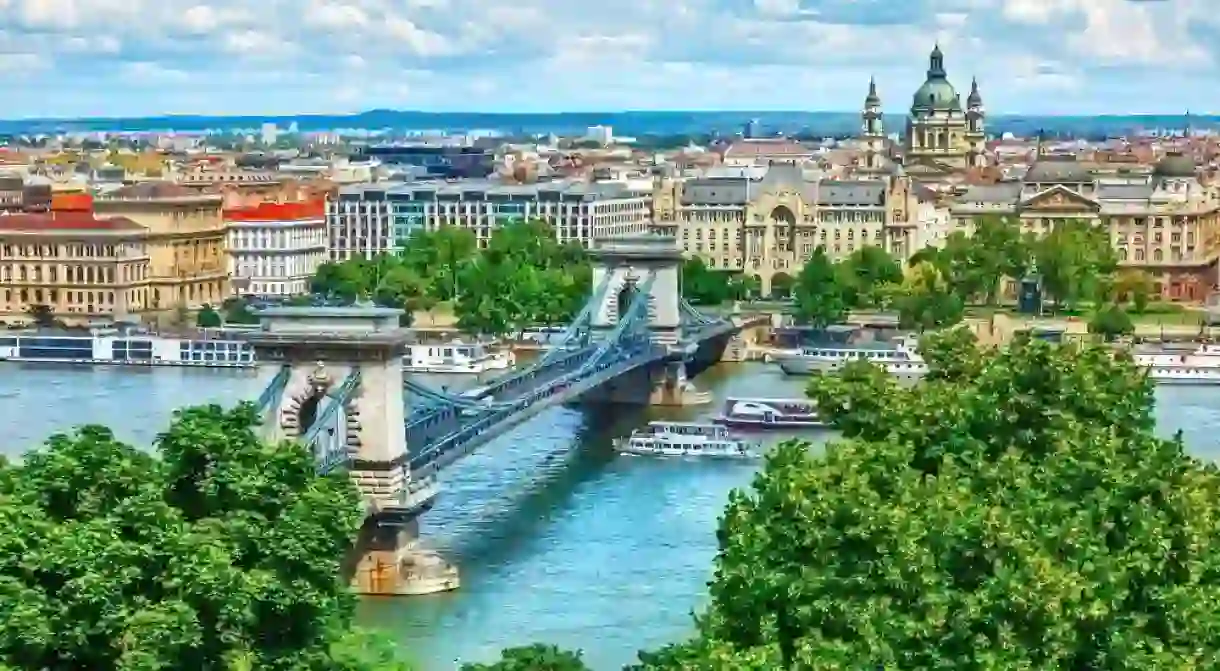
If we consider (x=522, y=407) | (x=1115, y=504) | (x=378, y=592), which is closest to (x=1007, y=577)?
(x=1115, y=504)

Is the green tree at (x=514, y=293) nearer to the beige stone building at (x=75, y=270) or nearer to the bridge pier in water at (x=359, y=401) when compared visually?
the beige stone building at (x=75, y=270)

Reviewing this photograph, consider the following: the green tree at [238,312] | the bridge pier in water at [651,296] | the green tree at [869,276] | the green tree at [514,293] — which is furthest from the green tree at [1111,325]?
the green tree at [238,312]

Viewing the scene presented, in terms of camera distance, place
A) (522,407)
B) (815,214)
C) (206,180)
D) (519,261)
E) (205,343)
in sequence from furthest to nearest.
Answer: (206,180)
(815,214)
(519,261)
(205,343)
(522,407)

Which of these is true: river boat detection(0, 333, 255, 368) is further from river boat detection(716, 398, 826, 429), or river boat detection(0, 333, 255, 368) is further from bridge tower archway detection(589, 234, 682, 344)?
river boat detection(716, 398, 826, 429)

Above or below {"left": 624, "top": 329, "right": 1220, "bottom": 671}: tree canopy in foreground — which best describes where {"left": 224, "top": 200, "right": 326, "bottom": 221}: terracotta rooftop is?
below

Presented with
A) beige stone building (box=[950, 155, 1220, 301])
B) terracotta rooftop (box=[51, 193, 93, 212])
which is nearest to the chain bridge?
beige stone building (box=[950, 155, 1220, 301])

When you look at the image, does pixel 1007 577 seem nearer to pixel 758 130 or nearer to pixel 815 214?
pixel 815 214

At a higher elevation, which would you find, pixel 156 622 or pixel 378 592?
pixel 156 622

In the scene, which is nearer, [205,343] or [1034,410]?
[1034,410]
